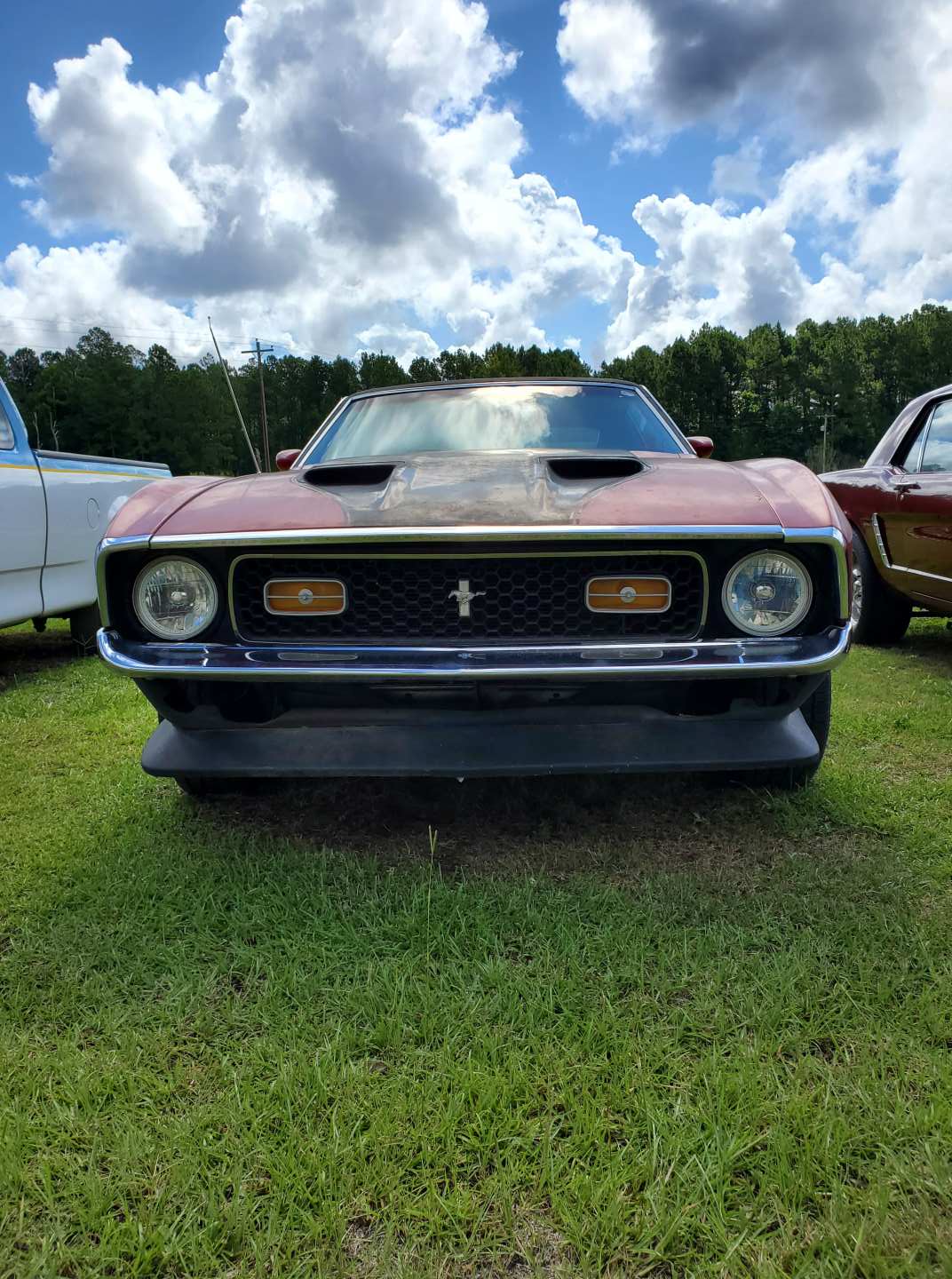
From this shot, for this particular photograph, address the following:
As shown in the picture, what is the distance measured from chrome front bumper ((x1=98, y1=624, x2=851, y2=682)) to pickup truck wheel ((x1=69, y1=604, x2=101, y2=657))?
11.7 ft

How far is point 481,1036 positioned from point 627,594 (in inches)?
41.3

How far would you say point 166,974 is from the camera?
167cm

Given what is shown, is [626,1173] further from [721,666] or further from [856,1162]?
[721,666]

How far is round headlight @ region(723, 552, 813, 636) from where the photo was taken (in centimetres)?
197

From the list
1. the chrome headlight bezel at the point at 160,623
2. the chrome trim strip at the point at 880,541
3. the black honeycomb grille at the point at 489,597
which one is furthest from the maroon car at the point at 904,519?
the chrome headlight bezel at the point at 160,623

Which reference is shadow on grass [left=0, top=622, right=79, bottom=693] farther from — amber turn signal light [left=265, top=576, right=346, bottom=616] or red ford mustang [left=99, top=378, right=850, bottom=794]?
amber turn signal light [left=265, top=576, right=346, bottom=616]

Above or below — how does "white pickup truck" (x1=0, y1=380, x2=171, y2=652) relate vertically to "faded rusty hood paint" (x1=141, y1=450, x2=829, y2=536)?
below

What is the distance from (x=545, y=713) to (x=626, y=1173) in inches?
41.9

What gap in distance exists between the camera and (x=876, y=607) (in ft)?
16.3

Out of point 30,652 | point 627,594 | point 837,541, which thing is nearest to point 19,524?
point 30,652

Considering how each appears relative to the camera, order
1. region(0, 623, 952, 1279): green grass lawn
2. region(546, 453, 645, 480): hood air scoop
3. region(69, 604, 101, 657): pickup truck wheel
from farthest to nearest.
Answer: region(69, 604, 101, 657): pickup truck wheel → region(546, 453, 645, 480): hood air scoop → region(0, 623, 952, 1279): green grass lawn

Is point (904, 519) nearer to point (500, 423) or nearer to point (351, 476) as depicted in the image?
point (500, 423)

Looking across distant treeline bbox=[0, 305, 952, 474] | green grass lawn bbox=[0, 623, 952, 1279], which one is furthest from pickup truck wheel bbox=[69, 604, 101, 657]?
distant treeline bbox=[0, 305, 952, 474]

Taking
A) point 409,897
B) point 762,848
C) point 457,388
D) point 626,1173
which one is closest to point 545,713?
point 409,897
